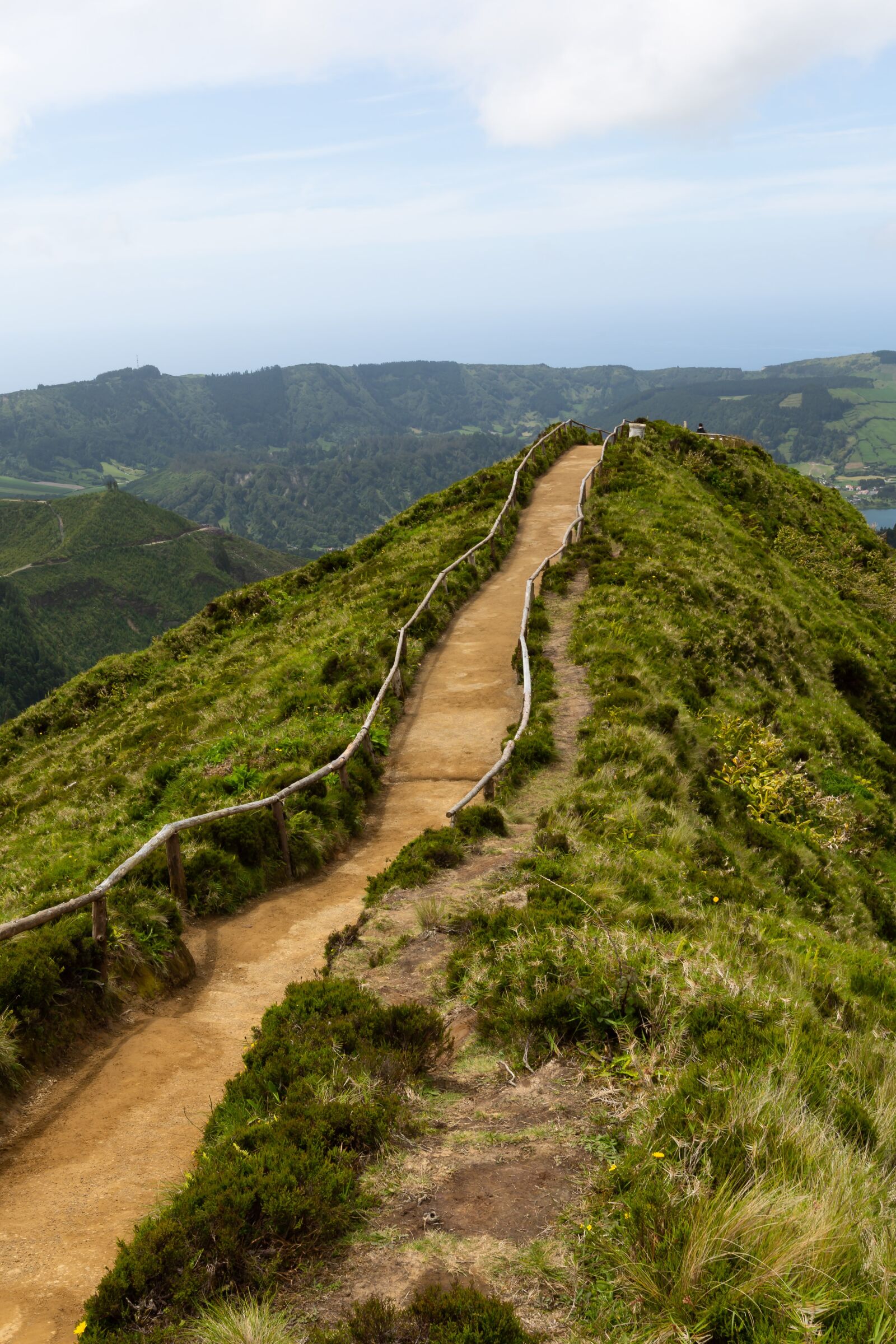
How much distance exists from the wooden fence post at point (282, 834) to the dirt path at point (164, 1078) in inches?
13.3

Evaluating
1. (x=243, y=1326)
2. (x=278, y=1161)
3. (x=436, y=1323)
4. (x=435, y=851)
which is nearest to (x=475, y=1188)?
(x=436, y=1323)

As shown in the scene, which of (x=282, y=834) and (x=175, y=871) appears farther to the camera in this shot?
(x=282, y=834)

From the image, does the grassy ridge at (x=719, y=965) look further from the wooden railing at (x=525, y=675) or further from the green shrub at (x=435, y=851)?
the wooden railing at (x=525, y=675)

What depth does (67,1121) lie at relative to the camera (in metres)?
7.63

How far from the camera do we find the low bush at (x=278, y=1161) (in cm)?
496

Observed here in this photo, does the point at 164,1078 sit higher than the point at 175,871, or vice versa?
the point at 175,871

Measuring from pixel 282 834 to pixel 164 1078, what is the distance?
200 inches

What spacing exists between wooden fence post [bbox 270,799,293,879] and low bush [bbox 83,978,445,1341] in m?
5.08

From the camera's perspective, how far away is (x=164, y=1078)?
8.31m

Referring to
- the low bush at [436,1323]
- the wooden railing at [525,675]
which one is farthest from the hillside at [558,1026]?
the wooden railing at [525,675]

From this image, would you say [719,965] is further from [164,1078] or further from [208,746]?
[208,746]

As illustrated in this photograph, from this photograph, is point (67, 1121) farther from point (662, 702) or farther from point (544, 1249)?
point (662, 702)

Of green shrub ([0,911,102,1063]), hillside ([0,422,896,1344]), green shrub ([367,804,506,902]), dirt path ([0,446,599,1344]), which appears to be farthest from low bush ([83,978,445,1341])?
green shrub ([367,804,506,902])

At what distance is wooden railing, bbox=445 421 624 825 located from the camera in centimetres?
1387
